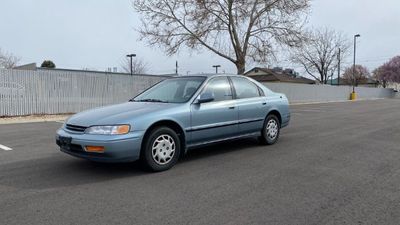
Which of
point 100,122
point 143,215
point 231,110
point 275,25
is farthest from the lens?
point 275,25

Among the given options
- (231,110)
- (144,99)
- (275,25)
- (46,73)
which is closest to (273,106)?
(231,110)

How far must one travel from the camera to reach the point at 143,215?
12.9 feet

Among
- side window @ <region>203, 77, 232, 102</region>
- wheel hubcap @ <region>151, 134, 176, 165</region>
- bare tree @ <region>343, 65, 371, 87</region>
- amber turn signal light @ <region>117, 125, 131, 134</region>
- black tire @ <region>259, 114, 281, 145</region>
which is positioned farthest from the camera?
bare tree @ <region>343, 65, 371, 87</region>

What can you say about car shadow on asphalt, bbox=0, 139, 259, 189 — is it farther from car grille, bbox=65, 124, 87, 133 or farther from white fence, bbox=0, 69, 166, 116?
white fence, bbox=0, 69, 166, 116

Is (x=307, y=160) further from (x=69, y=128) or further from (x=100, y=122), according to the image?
(x=69, y=128)

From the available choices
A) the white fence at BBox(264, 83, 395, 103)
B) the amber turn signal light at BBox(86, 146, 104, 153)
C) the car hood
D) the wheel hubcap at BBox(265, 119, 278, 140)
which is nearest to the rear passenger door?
the wheel hubcap at BBox(265, 119, 278, 140)

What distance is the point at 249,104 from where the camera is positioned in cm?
726

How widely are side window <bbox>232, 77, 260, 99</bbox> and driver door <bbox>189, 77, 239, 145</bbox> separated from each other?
214mm

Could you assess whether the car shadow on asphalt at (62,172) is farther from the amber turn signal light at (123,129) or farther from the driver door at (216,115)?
the amber turn signal light at (123,129)

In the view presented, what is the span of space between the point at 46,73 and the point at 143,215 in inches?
628

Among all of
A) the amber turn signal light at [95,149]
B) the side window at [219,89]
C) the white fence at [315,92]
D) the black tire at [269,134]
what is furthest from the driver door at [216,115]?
the white fence at [315,92]

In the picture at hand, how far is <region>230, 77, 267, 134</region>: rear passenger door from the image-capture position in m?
7.09

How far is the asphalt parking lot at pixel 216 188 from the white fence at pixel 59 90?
10.4 metres

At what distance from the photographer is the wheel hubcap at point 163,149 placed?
18.4ft
